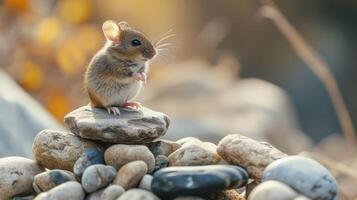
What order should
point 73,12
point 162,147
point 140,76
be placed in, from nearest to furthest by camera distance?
point 162,147 < point 140,76 < point 73,12

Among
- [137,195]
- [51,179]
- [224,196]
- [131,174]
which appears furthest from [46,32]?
[137,195]

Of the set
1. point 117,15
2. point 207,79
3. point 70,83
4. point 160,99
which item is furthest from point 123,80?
point 117,15

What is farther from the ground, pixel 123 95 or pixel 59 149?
pixel 123 95

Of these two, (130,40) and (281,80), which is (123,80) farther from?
(281,80)

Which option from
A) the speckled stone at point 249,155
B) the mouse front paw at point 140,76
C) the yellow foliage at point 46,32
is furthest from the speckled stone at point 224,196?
the yellow foliage at point 46,32

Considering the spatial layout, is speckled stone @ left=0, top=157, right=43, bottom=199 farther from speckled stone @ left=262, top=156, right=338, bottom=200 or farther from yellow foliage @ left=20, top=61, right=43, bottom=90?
yellow foliage @ left=20, top=61, right=43, bottom=90

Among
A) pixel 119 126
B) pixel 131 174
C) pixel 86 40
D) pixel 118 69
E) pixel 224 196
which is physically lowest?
pixel 224 196

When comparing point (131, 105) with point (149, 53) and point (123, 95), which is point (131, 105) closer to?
point (123, 95)
